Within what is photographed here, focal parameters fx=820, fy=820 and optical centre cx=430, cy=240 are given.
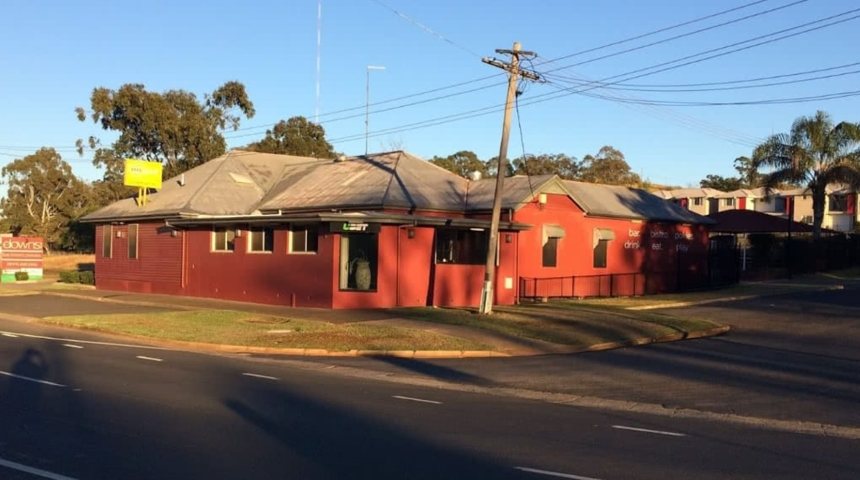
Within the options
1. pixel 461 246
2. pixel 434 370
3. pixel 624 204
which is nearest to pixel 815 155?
pixel 624 204

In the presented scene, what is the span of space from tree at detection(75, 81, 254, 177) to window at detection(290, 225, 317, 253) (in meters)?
35.9

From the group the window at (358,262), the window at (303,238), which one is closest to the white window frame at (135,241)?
the window at (303,238)

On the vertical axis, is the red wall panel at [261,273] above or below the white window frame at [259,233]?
below

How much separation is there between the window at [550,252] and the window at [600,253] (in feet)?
10.1

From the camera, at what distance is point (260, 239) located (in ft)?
101

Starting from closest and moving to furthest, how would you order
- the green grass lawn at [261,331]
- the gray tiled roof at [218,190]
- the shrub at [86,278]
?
the green grass lawn at [261,331]
the gray tiled roof at [218,190]
the shrub at [86,278]

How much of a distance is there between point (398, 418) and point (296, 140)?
61101 mm

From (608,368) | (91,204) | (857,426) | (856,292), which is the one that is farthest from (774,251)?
(91,204)

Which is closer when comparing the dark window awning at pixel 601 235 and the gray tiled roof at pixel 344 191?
the gray tiled roof at pixel 344 191

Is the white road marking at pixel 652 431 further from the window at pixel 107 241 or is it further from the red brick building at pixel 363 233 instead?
the window at pixel 107 241

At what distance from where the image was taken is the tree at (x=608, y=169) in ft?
297

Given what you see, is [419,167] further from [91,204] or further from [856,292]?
[91,204]

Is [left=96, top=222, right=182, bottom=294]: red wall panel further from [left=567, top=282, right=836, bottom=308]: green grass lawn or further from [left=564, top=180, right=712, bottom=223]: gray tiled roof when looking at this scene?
[left=564, top=180, right=712, bottom=223]: gray tiled roof

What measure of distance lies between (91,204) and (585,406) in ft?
274
